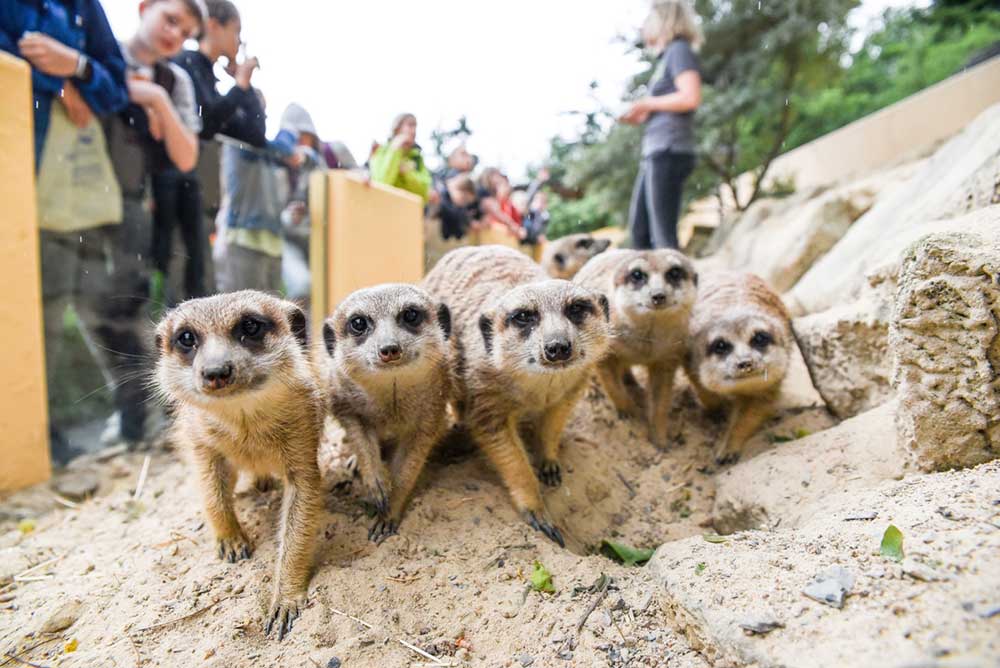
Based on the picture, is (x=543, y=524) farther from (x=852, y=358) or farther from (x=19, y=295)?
(x=19, y=295)

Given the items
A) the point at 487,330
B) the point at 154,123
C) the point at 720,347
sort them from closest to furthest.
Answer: the point at 487,330 → the point at 720,347 → the point at 154,123

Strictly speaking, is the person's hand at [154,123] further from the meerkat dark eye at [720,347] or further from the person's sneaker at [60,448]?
the meerkat dark eye at [720,347]

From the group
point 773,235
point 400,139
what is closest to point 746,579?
point 400,139

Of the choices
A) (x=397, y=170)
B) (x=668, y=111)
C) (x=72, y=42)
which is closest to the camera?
(x=72, y=42)

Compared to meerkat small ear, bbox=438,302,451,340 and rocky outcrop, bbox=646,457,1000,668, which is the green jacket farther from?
rocky outcrop, bbox=646,457,1000,668

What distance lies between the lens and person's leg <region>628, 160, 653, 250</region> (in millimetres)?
4875

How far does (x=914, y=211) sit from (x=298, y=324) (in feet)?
13.0

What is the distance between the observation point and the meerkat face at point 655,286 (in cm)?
319

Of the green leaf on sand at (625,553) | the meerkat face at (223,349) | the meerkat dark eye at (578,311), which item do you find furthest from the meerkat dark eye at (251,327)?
the green leaf on sand at (625,553)

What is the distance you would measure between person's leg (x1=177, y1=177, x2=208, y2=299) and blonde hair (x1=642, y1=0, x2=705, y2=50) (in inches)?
138

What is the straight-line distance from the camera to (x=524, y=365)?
91.1 inches

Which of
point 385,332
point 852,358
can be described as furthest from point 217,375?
point 852,358

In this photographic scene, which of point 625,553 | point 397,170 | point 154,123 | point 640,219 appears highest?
point 154,123

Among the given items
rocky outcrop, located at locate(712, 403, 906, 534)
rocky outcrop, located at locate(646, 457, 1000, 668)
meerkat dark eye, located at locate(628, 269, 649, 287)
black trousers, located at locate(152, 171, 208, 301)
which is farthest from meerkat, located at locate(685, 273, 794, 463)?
black trousers, located at locate(152, 171, 208, 301)
